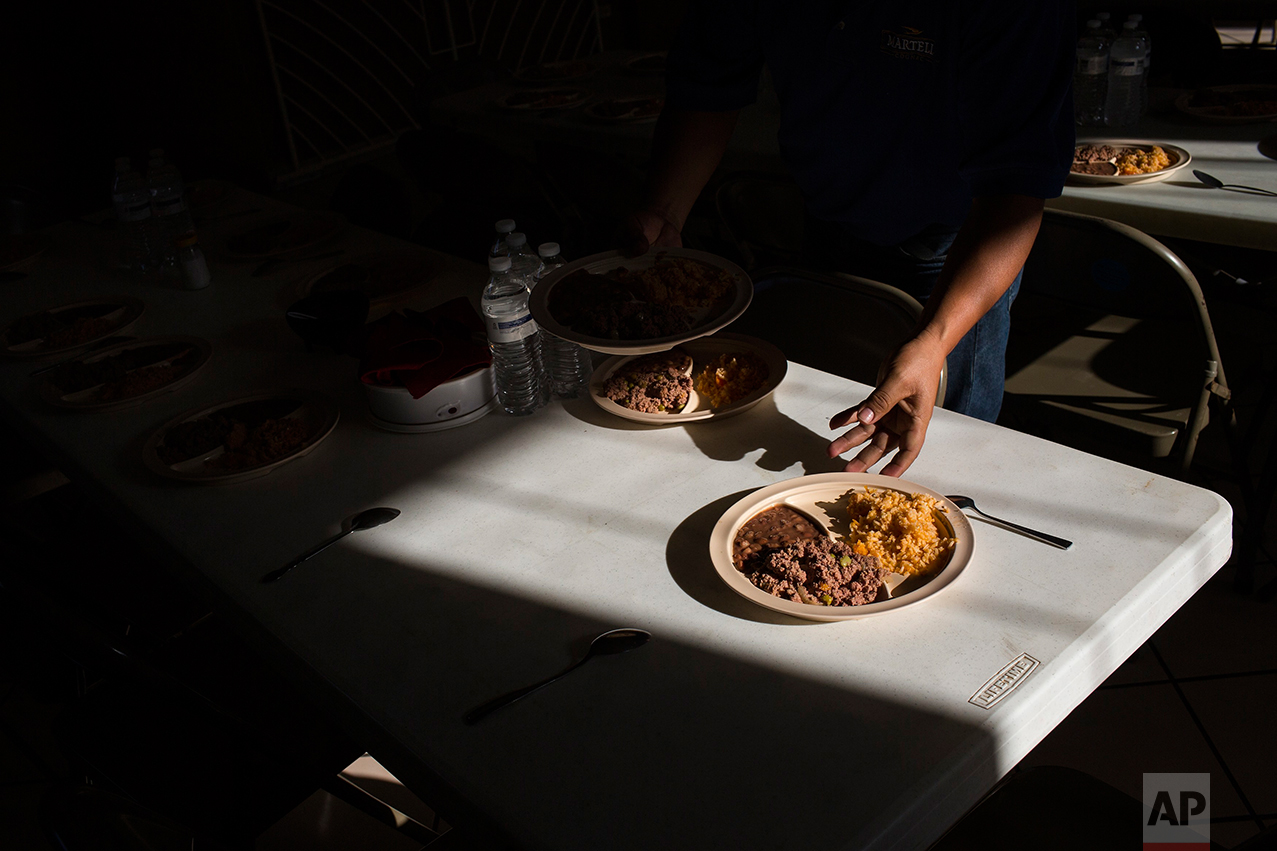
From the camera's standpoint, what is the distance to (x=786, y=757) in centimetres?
87

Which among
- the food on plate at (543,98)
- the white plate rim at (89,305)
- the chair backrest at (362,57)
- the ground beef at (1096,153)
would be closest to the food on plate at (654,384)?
the white plate rim at (89,305)

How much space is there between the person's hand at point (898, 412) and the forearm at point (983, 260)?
0.32ft

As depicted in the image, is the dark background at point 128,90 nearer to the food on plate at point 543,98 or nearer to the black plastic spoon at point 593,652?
the food on plate at point 543,98

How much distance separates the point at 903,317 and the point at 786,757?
92 cm

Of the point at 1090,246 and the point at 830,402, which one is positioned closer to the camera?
the point at 830,402

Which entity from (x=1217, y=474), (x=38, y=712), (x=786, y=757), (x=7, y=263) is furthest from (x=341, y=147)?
(x=786, y=757)

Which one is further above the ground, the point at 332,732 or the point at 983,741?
the point at 983,741

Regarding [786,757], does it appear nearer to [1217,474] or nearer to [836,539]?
[836,539]

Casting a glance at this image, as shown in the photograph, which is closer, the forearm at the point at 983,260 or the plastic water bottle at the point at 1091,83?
the forearm at the point at 983,260

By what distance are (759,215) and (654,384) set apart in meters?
1.02

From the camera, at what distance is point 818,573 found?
1.04 metres

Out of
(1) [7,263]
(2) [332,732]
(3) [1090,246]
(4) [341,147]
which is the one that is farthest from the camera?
(4) [341,147]

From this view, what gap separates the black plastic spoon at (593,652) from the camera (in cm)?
96

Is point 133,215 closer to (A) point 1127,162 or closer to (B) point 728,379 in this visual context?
(B) point 728,379
